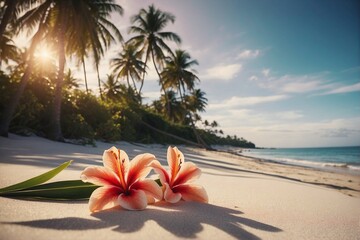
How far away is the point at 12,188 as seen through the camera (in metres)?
0.90

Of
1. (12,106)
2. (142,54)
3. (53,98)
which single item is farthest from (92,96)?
(142,54)

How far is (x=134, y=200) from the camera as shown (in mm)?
881

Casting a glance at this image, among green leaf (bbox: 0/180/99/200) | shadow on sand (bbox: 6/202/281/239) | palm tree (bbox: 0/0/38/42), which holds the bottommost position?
shadow on sand (bbox: 6/202/281/239)

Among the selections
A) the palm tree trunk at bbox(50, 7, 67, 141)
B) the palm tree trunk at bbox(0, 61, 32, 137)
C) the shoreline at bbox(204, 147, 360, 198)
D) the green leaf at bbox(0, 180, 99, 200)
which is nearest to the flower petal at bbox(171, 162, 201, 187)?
the green leaf at bbox(0, 180, 99, 200)

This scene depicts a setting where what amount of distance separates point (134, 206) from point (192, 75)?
26.8m

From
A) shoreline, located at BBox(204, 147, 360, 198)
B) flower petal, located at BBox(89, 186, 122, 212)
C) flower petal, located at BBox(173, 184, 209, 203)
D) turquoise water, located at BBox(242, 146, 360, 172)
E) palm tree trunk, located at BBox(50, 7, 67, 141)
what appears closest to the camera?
flower petal, located at BBox(89, 186, 122, 212)

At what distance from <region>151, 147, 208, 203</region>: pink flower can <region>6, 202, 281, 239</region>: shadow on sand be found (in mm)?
43

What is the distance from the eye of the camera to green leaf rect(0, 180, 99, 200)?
2.90 ft

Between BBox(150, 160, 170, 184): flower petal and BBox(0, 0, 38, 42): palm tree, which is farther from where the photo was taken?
BBox(0, 0, 38, 42): palm tree

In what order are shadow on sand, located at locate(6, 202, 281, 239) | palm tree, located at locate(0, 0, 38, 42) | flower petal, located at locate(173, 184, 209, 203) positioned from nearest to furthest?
shadow on sand, located at locate(6, 202, 281, 239)
flower petal, located at locate(173, 184, 209, 203)
palm tree, located at locate(0, 0, 38, 42)

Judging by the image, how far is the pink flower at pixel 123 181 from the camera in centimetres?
87

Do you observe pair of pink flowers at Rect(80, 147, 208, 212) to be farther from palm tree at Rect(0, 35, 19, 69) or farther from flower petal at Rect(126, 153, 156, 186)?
palm tree at Rect(0, 35, 19, 69)

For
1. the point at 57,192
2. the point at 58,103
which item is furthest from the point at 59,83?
the point at 57,192

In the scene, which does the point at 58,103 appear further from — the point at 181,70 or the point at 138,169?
the point at 181,70
